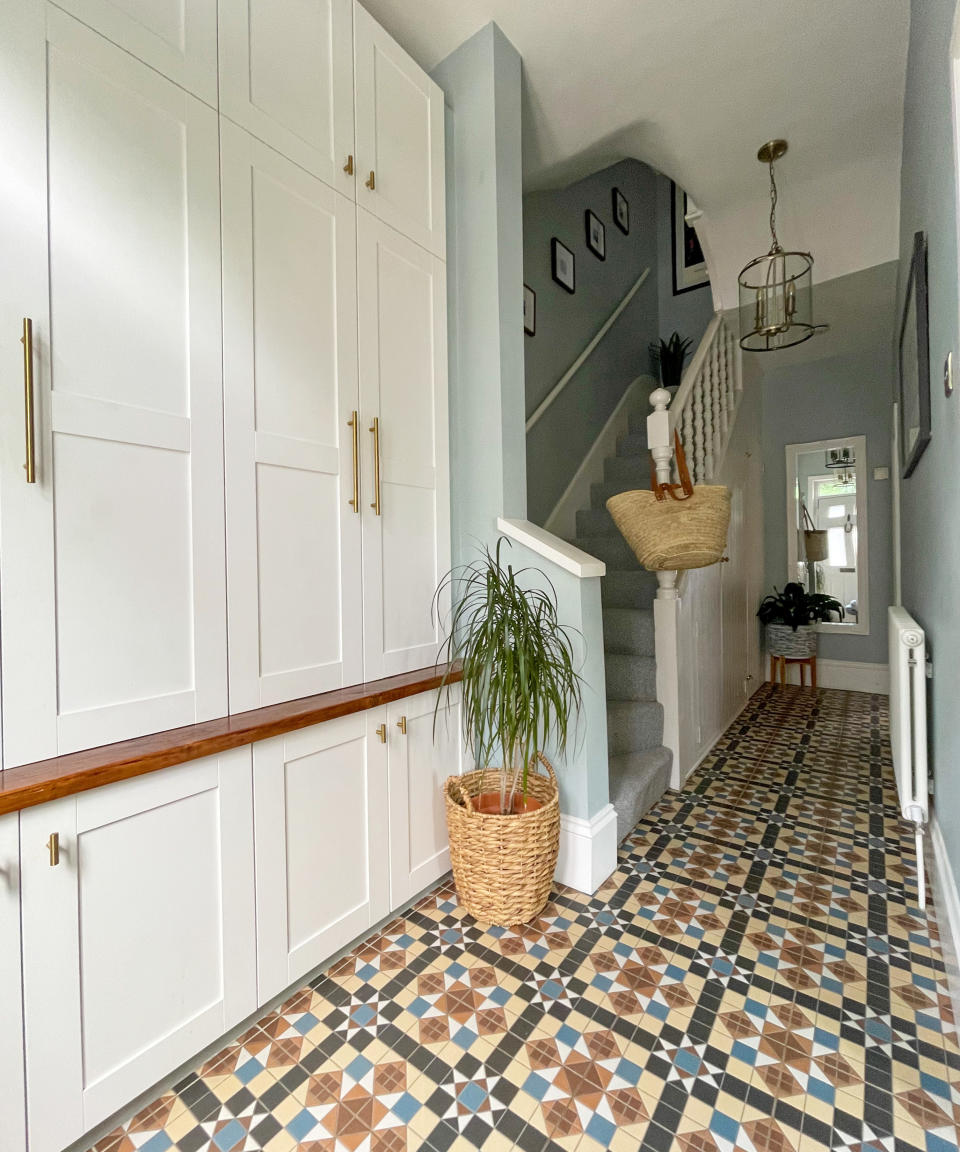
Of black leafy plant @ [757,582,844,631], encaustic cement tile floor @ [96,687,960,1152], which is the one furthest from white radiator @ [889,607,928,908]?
black leafy plant @ [757,582,844,631]

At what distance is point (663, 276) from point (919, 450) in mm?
3849

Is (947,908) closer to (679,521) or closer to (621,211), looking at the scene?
(679,521)

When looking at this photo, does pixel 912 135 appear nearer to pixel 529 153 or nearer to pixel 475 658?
pixel 529 153

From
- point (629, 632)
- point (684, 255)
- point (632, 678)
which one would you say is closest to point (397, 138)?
point (629, 632)

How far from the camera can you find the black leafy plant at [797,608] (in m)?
4.22

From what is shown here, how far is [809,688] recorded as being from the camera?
14.2 feet

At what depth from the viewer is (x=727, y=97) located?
2.32m

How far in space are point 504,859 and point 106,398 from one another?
1.45 meters

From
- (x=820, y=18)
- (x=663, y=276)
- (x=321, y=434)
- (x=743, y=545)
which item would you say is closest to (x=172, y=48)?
(x=321, y=434)

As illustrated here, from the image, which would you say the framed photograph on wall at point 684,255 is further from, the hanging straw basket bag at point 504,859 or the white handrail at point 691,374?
the hanging straw basket bag at point 504,859

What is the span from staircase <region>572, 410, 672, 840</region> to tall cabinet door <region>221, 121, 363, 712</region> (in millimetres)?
1245

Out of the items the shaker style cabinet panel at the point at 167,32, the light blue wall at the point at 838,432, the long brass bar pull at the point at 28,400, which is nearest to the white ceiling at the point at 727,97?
the shaker style cabinet panel at the point at 167,32

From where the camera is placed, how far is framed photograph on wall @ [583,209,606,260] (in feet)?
12.6

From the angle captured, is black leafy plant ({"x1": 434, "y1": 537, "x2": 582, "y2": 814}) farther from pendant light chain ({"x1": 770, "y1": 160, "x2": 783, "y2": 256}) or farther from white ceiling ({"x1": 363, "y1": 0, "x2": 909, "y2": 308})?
pendant light chain ({"x1": 770, "y1": 160, "x2": 783, "y2": 256})
